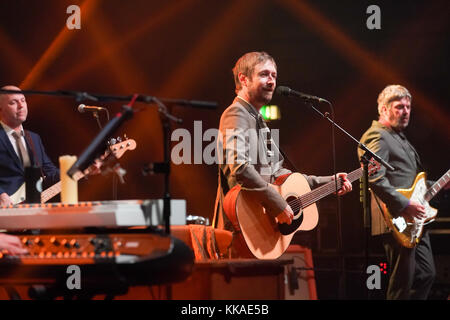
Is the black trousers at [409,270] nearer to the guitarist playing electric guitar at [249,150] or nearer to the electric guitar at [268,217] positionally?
the electric guitar at [268,217]

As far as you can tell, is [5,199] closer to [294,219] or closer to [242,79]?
[242,79]

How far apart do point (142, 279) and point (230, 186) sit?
177cm

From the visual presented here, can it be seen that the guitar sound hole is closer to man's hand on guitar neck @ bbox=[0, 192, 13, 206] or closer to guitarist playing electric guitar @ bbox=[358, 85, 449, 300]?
guitarist playing electric guitar @ bbox=[358, 85, 449, 300]

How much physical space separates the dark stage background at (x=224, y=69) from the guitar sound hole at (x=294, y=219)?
208 cm

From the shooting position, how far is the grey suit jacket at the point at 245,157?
12.4ft

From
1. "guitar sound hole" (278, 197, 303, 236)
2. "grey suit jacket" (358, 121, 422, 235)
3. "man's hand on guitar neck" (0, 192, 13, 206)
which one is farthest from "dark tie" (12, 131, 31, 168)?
"grey suit jacket" (358, 121, 422, 235)

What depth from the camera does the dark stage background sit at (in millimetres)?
5957

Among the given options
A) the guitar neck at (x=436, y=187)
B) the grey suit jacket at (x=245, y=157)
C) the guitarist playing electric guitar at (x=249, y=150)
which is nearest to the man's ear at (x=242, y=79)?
the guitarist playing electric guitar at (x=249, y=150)

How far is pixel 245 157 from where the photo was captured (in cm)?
380

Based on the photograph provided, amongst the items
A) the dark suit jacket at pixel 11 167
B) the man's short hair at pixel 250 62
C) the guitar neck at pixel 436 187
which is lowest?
the guitar neck at pixel 436 187

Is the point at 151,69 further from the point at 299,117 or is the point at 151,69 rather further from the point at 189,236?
the point at 189,236

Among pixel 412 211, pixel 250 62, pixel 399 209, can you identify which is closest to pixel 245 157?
pixel 250 62

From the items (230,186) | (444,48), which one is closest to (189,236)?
(230,186)
